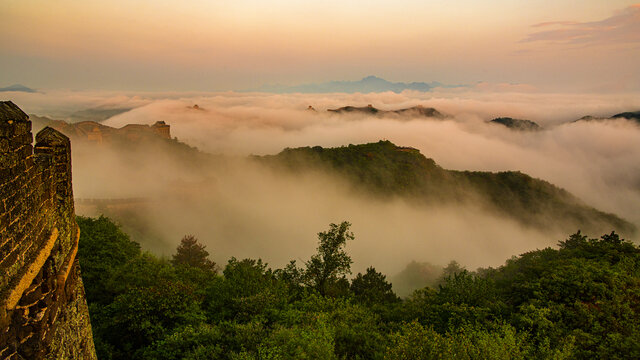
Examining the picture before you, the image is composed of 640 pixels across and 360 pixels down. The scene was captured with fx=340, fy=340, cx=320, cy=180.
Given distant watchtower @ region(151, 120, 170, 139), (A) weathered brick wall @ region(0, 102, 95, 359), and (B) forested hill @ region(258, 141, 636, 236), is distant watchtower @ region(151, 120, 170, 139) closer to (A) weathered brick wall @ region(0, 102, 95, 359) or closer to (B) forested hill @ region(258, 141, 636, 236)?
(B) forested hill @ region(258, 141, 636, 236)

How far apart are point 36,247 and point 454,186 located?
13487 cm

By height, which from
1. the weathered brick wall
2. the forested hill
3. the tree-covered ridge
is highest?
the weathered brick wall

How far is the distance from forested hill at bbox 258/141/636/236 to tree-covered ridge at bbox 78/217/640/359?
9134 cm

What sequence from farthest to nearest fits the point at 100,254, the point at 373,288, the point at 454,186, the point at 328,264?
1. the point at 454,186
2. the point at 373,288
3. the point at 328,264
4. the point at 100,254

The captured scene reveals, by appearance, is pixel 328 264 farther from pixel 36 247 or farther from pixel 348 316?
pixel 36 247

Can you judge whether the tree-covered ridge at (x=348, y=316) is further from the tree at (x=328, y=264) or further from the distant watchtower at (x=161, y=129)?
the distant watchtower at (x=161, y=129)

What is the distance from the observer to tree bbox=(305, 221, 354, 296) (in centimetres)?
3316

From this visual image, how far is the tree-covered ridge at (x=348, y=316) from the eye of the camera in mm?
14688

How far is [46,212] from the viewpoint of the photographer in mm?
6031

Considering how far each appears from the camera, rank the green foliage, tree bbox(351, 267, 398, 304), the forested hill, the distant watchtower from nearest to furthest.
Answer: the green foliage, tree bbox(351, 267, 398, 304), the forested hill, the distant watchtower

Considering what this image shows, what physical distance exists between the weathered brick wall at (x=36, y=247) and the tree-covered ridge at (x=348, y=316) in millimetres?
8952

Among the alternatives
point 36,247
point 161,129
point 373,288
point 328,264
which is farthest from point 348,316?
point 161,129

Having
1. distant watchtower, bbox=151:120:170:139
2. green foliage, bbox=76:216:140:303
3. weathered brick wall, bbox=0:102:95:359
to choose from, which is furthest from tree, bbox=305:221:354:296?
distant watchtower, bbox=151:120:170:139

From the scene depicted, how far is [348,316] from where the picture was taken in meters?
21.5
